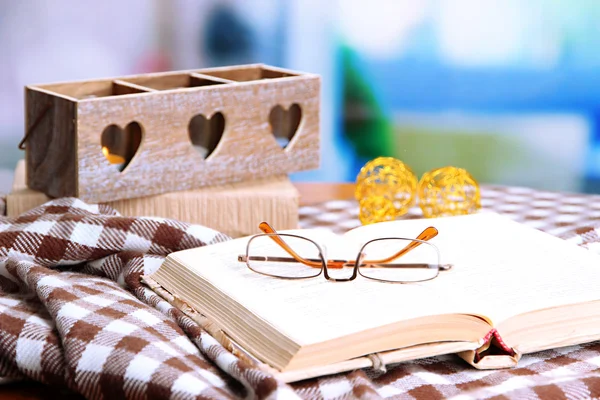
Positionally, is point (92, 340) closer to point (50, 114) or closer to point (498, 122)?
point (50, 114)

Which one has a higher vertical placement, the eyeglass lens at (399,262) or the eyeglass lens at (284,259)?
the eyeglass lens at (399,262)

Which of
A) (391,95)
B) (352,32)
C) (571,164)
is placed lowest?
(571,164)

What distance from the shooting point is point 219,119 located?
1244 millimetres

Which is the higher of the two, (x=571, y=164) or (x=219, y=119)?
(x=219, y=119)

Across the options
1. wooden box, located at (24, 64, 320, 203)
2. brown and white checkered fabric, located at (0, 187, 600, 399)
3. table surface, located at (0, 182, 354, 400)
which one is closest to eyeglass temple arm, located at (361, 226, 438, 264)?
brown and white checkered fabric, located at (0, 187, 600, 399)

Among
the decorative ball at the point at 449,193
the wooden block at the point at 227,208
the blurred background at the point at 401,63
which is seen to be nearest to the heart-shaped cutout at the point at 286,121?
the wooden block at the point at 227,208

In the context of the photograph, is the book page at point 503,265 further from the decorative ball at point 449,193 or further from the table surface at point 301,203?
the table surface at point 301,203

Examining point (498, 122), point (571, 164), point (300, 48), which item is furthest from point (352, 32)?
point (571, 164)

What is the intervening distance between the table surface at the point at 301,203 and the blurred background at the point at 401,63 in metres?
1.22

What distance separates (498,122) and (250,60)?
2.60 ft

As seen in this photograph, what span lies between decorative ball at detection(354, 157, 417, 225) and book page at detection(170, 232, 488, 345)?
385 millimetres

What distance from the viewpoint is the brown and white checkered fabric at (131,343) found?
0.63m

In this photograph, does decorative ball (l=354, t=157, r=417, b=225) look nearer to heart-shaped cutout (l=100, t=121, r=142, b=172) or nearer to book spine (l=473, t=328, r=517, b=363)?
heart-shaped cutout (l=100, t=121, r=142, b=172)

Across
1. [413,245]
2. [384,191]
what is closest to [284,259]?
[413,245]
